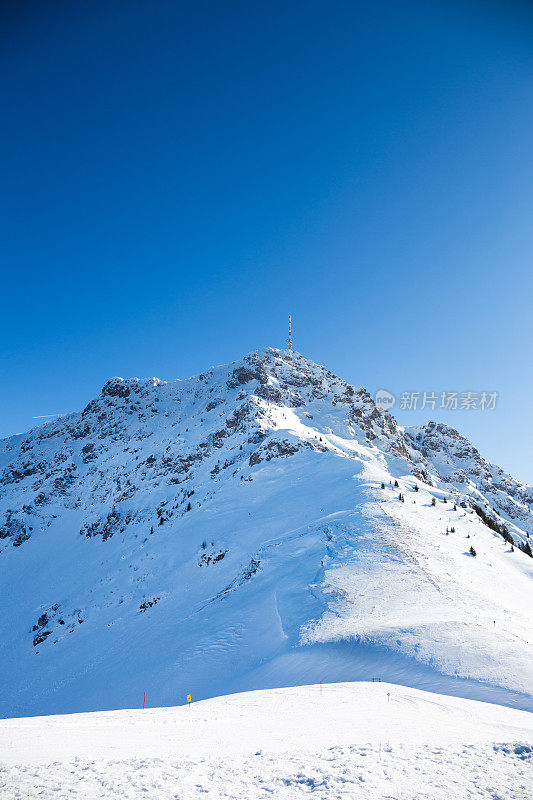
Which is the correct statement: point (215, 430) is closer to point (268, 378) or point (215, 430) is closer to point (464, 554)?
point (268, 378)

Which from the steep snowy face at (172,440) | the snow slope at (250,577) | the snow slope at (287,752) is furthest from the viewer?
the steep snowy face at (172,440)

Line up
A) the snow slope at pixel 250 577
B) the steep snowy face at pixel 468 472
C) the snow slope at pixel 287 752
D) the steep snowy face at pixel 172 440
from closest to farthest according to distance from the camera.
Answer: the snow slope at pixel 287 752 → the snow slope at pixel 250 577 → the steep snowy face at pixel 172 440 → the steep snowy face at pixel 468 472

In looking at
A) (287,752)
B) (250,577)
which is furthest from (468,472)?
(287,752)

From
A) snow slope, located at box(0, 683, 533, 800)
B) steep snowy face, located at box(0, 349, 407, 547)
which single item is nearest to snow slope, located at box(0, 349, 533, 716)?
steep snowy face, located at box(0, 349, 407, 547)

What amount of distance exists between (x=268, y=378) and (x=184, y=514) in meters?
37.4

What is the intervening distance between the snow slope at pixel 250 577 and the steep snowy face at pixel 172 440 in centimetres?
45

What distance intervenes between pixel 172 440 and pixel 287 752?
5487cm

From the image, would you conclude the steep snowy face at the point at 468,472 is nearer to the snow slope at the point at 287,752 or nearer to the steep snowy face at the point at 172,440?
the steep snowy face at the point at 172,440

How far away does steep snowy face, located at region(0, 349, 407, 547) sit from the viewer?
45344mm

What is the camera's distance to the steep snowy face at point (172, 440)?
45344mm

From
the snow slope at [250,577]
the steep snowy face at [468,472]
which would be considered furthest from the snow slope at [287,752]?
the steep snowy face at [468,472]

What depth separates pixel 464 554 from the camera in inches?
941

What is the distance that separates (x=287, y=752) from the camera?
8.23 metres

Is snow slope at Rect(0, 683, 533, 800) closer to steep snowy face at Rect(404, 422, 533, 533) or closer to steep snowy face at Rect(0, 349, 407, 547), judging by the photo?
steep snowy face at Rect(0, 349, 407, 547)
